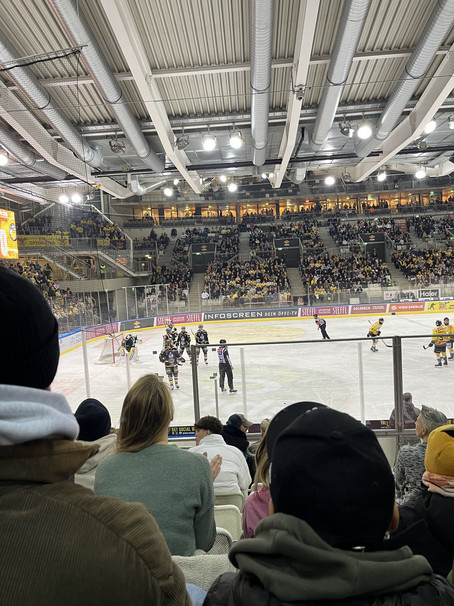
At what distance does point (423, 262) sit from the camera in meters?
32.2

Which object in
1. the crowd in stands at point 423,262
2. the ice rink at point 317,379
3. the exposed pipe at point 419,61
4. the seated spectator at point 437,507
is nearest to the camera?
the seated spectator at point 437,507

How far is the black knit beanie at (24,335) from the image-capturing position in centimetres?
75

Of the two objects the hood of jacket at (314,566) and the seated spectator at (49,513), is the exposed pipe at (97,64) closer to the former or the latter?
the seated spectator at (49,513)

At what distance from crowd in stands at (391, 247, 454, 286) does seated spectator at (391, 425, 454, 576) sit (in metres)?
29.0

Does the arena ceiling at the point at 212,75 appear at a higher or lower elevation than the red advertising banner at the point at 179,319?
higher

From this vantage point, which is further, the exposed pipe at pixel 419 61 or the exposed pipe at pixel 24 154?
the exposed pipe at pixel 24 154

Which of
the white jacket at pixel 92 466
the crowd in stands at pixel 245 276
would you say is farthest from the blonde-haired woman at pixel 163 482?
the crowd in stands at pixel 245 276

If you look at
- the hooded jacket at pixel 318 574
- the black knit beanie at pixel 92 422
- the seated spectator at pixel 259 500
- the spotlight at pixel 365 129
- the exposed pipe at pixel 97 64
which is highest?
the exposed pipe at pixel 97 64

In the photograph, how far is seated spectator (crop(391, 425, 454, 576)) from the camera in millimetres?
1819

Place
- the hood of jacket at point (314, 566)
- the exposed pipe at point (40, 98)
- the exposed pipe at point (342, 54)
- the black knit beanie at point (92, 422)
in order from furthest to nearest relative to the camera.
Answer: the exposed pipe at point (40, 98), the exposed pipe at point (342, 54), the black knit beanie at point (92, 422), the hood of jacket at point (314, 566)

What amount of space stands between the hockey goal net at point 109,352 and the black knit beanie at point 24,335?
1052 centimetres

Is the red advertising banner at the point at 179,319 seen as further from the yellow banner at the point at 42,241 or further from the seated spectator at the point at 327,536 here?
the seated spectator at the point at 327,536

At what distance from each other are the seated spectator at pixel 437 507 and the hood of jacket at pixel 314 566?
3.43 ft

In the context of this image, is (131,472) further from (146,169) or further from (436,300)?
(436,300)
